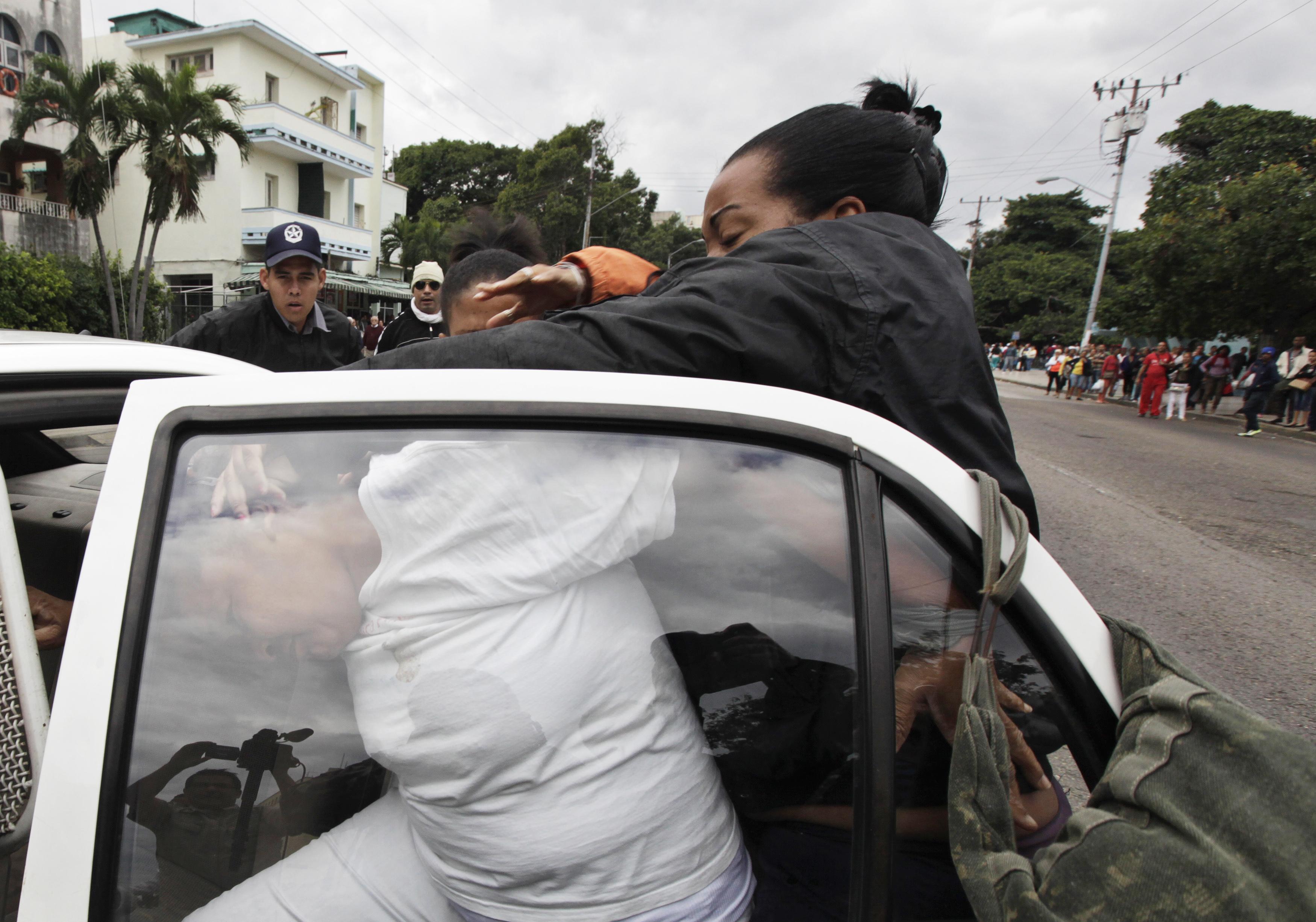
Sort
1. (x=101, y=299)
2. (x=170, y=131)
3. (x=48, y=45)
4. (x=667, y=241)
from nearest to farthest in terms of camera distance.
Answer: (x=170, y=131) < (x=101, y=299) < (x=48, y=45) < (x=667, y=241)

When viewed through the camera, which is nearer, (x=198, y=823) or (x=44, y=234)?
(x=198, y=823)

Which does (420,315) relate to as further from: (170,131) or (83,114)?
(83,114)

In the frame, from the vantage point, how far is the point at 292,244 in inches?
151

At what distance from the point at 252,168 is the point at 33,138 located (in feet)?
22.1

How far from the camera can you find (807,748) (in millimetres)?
1021

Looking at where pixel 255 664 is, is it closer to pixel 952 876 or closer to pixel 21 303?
pixel 952 876

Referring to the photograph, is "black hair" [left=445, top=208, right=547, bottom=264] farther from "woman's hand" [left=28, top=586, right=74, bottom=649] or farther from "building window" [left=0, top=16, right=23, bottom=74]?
"building window" [left=0, top=16, right=23, bottom=74]

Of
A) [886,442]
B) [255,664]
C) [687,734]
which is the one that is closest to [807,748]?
[687,734]

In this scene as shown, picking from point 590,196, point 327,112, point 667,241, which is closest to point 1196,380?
point 590,196

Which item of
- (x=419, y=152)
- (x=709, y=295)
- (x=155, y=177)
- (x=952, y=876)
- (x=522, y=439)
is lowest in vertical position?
(x=952, y=876)

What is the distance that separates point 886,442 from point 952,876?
20.6 inches

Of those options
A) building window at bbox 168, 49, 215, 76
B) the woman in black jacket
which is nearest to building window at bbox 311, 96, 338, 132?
building window at bbox 168, 49, 215, 76

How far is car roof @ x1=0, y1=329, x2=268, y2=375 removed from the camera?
1294 millimetres

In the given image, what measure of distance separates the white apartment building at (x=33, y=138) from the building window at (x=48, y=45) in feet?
0.06
